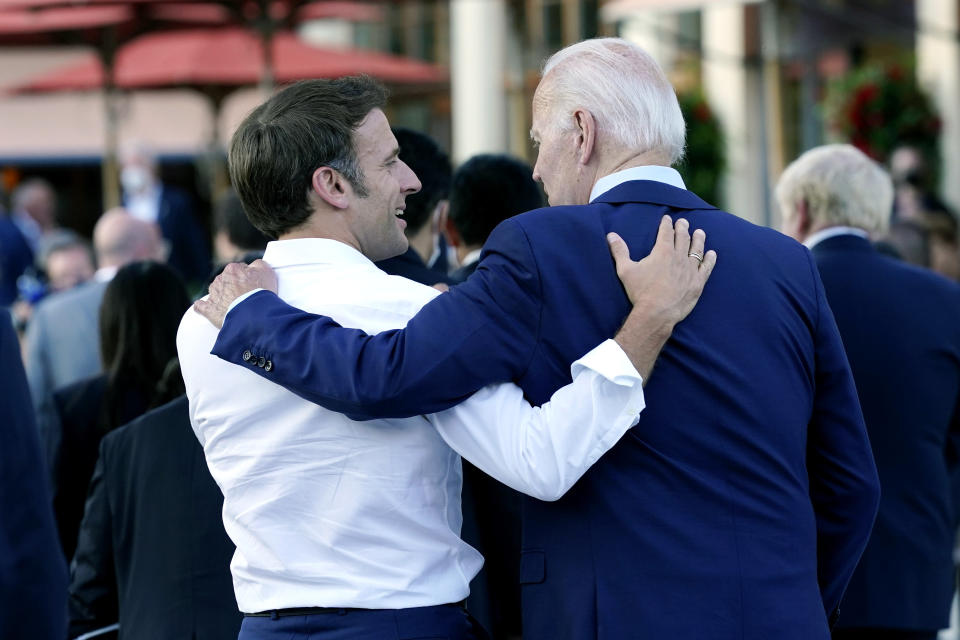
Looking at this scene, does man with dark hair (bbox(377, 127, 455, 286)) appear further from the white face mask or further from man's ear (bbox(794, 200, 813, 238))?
the white face mask

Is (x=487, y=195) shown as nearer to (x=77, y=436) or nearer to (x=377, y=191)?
(x=77, y=436)

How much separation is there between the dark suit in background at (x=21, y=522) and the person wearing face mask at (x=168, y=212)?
6799 millimetres

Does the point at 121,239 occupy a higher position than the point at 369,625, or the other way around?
the point at 121,239

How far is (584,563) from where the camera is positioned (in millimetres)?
2090

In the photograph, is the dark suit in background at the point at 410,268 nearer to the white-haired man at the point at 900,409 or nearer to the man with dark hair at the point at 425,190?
the man with dark hair at the point at 425,190

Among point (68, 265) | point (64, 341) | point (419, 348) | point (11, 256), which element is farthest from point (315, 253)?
point (11, 256)

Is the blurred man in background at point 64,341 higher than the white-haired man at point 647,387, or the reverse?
the white-haired man at point 647,387

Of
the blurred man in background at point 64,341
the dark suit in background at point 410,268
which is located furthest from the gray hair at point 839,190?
the blurred man in background at point 64,341

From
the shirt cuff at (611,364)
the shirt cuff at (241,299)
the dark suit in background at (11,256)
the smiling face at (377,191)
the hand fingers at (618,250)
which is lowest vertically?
the dark suit in background at (11,256)

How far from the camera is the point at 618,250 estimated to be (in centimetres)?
211

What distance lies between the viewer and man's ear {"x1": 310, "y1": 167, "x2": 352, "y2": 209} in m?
2.19

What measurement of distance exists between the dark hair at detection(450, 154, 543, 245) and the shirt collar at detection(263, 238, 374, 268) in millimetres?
1591

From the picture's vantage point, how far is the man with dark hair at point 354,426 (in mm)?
2039

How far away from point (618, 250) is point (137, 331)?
1928mm
